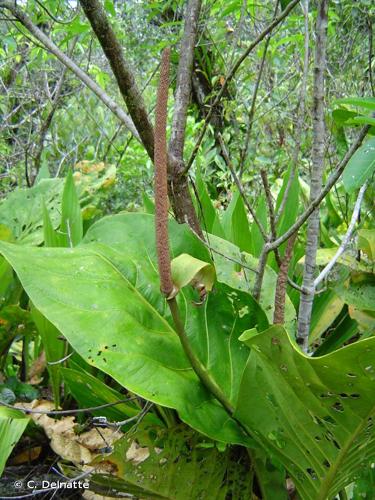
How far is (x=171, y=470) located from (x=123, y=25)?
109 inches

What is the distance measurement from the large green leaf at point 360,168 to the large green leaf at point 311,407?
17 centimetres

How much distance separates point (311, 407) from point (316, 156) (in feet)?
1.20

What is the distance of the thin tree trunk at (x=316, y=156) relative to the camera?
0.79 meters

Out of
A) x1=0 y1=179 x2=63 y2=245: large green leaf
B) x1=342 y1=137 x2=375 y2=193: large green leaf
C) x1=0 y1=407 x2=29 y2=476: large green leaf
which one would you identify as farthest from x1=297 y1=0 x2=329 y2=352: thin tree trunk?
x1=0 y1=179 x2=63 y2=245: large green leaf

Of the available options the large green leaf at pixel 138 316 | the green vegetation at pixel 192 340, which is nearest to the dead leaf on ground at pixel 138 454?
the green vegetation at pixel 192 340

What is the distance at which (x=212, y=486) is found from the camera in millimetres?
754

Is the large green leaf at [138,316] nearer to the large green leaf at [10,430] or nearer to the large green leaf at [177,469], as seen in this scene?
the large green leaf at [177,469]

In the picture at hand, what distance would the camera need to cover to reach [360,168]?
58 cm

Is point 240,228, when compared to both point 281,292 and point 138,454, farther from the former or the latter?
point 138,454

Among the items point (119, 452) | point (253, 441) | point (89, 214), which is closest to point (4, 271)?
point (89, 214)

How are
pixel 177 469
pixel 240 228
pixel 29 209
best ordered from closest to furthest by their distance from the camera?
pixel 177 469 → pixel 240 228 → pixel 29 209

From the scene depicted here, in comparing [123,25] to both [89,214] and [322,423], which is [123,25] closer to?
[89,214]

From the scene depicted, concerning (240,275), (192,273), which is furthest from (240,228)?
(192,273)

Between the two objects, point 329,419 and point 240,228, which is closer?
point 329,419
